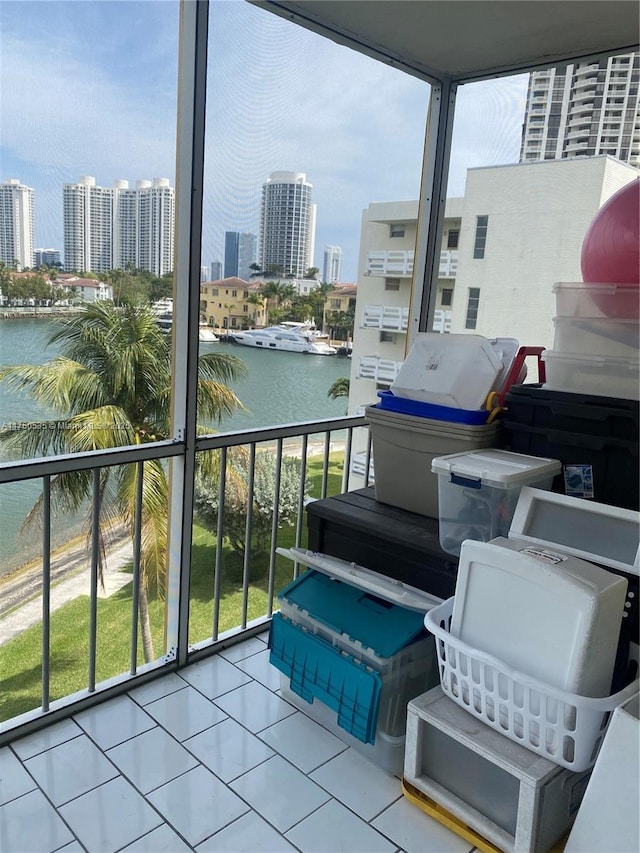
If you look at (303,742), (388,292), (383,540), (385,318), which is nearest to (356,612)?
(383,540)

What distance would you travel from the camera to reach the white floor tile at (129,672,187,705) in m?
2.15

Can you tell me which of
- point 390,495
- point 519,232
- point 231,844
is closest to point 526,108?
point 519,232

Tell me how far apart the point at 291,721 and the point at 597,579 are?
1190mm

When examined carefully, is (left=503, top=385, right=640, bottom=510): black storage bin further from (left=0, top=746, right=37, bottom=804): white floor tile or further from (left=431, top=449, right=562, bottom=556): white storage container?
(left=0, top=746, right=37, bottom=804): white floor tile

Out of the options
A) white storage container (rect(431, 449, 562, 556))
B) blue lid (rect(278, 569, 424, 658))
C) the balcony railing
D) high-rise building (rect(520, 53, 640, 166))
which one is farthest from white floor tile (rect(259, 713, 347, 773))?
high-rise building (rect(520, 53, 640, 166))

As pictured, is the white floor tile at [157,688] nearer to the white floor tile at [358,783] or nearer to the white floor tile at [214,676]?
the white floor tile at [214,676]

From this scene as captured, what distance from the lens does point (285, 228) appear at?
277cm

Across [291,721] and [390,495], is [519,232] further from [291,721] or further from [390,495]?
[291,721]

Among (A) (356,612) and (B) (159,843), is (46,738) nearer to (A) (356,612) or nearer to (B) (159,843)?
(B) (159,843)

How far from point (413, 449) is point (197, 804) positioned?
1.24m

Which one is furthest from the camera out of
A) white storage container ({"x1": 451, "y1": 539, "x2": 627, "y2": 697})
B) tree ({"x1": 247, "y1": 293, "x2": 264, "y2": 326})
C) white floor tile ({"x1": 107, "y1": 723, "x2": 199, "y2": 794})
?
tree ({"x1": 247, "y1": 293, "x2": 264, "y2": 326})

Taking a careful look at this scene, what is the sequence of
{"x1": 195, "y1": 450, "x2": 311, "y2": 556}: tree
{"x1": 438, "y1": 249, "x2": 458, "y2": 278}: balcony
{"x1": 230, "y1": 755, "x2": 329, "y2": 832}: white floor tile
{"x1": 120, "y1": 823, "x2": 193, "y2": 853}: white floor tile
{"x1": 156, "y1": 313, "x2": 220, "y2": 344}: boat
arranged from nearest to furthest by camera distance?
{"x1": 120, "y1": 823, "x2": 193, "y2": 853}: white floor tile → {"x1": 230, "y1": 755, "x2": 329, "y2": 832}: white floor tile → {"x1": 156, "y1": 313, "x2": 220, "y2": 344}: boat → {"x1": 438, "y1": 249, "x2": 458, "y2": 278}: balcony → {"x1": 195, "y1": 450, "x2": 311, "y2": 556}: tree

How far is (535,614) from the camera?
1423 mm

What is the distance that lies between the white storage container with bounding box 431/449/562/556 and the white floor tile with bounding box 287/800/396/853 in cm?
78
